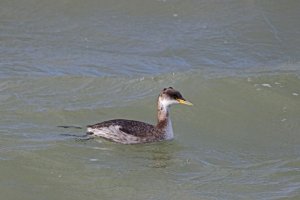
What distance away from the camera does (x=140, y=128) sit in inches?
474

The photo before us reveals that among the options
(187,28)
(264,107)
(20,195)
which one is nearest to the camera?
(20,195)

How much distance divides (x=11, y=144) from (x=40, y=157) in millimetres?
559

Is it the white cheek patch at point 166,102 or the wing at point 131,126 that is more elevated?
the white cheek patch at point 166,102

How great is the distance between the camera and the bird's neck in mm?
12258

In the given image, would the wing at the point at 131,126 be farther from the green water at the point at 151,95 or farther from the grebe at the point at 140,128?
the green water at the point at 151,95

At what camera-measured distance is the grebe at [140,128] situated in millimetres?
11906

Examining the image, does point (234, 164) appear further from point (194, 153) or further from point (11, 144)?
point (11, 144)

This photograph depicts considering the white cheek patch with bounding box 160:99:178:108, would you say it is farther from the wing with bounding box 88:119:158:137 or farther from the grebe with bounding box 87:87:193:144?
the wing with bounding box 88:119:158:137

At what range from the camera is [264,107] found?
13773 mm

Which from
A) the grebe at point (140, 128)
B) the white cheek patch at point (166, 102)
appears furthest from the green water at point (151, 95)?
the white cheek patch at point (166, 102)

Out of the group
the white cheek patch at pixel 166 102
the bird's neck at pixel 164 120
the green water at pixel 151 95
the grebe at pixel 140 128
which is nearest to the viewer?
the green water at pixel 151 95

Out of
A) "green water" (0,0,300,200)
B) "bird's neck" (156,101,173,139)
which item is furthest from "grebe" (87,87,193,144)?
"green water" (0,0,300,200)

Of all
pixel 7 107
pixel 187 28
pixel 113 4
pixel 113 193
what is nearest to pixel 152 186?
pixel 113 193

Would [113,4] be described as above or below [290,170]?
above
